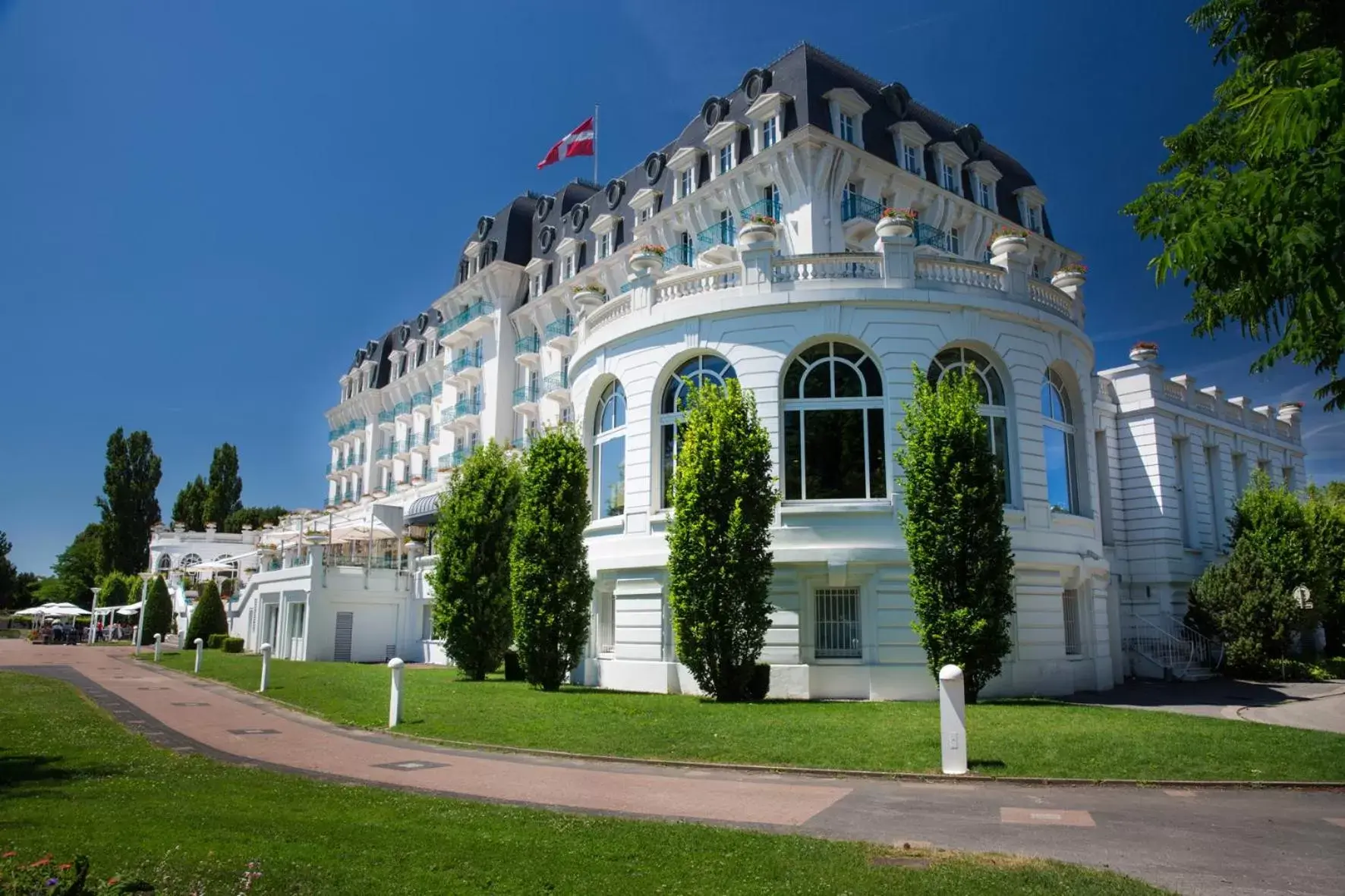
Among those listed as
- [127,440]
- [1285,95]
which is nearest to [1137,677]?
[1285,95]

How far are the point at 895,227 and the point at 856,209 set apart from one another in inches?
511

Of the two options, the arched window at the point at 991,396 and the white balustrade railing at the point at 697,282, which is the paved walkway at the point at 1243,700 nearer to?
the arched window at the point at 991,396

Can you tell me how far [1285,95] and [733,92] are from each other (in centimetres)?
3242

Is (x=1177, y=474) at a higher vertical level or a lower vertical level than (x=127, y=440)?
lower

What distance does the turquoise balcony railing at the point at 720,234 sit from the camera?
117 ft

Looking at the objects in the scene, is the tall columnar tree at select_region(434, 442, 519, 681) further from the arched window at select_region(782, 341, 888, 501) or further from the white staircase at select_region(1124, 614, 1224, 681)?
the white staircase at select_region(1124, 614, 1224, 681)

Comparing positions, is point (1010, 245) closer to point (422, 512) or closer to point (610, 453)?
point (610, 453)

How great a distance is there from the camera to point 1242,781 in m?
11.2

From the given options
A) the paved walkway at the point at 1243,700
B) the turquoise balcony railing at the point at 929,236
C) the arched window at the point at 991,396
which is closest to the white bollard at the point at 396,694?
the arched window at the point at 991,396

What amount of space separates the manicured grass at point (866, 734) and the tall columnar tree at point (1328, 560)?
1585 cm

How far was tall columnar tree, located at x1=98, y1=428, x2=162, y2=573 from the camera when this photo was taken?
277 ft

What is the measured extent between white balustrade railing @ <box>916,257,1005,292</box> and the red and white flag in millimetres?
25621

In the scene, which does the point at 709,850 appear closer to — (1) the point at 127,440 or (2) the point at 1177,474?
(2) the point at 1177,474

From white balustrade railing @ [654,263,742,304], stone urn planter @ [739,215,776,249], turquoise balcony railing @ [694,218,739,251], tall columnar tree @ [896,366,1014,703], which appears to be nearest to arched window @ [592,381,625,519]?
white balustrade railing @ [654,263,742,304]
